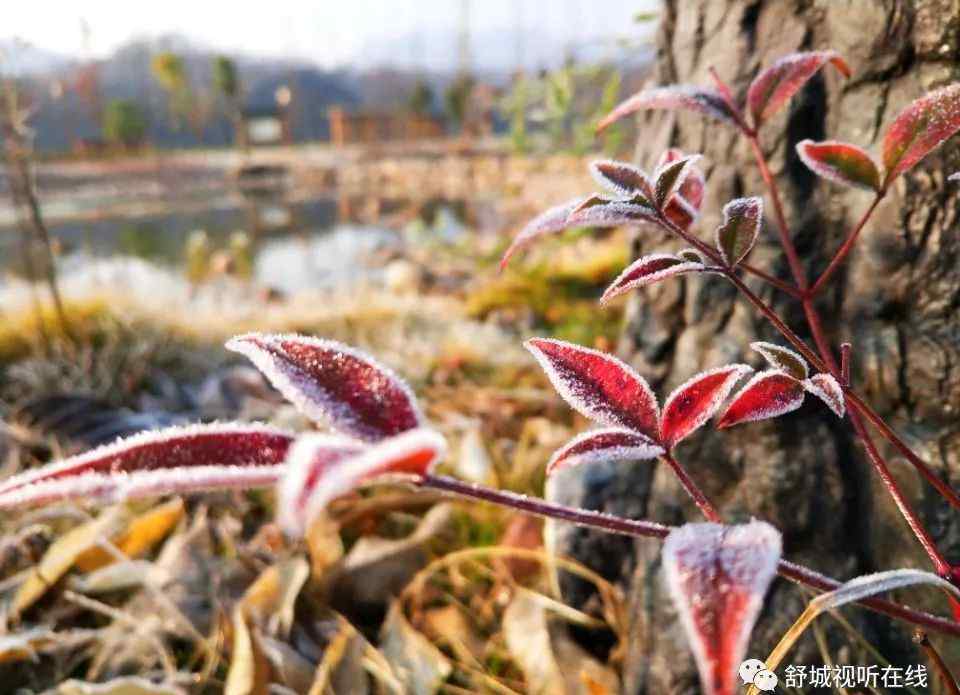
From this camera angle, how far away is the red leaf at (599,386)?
349mm

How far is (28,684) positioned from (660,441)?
2.61 feet

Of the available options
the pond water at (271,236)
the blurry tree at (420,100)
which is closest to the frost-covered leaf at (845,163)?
the pond water at (271,236)

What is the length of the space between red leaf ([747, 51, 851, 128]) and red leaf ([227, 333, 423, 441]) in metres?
0.36

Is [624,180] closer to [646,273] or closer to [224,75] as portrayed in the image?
[646,273]

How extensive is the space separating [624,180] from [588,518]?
0.20m

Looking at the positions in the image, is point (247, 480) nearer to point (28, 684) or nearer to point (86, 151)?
point (28, 684)

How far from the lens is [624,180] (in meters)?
0.41

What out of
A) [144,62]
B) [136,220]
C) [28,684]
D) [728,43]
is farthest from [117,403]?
[144,62]

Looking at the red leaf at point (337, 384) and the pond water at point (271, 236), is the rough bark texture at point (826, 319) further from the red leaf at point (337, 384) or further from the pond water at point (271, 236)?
the pond water at point (271, 236)


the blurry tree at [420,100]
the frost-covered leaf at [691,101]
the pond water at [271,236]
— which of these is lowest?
the pond water at [271,236]

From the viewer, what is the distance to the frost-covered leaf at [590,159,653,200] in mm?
401

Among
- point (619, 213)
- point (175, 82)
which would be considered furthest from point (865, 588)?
point (175, 82)

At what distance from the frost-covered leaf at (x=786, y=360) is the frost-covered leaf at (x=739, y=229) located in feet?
0.16

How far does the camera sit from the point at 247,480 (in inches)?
9.4
